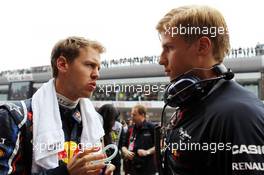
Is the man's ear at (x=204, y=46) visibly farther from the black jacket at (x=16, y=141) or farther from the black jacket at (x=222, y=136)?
the black jacket at (x=16, y=141)

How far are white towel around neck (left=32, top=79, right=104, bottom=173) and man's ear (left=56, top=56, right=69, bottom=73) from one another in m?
0.08

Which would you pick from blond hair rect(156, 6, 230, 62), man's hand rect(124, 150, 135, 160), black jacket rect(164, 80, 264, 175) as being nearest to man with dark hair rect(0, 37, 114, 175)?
black jacket rect(164, 80, 264, 175)

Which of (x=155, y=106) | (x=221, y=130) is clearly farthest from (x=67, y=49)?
(x=155, y=106)

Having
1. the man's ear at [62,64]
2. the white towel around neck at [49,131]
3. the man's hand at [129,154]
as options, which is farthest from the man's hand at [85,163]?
the man's hand at [129,154]

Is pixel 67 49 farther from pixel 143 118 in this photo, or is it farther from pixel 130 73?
pixel 130 73

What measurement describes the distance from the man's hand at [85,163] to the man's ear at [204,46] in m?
0.57

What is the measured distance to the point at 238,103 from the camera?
3.68ft

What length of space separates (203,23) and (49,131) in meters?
0.80

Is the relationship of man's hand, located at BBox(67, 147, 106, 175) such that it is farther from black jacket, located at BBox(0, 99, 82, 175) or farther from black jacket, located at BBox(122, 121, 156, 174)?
black jacket, located at BBox(122, 121, 156, 174)

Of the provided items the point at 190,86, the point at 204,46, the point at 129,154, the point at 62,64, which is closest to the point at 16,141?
the point at 62,64

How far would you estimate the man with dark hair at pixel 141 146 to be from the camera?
486 centimetres

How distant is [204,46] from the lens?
1378 mm

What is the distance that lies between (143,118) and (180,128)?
361 centimetres

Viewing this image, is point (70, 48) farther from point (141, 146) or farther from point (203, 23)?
point (141, 146)
